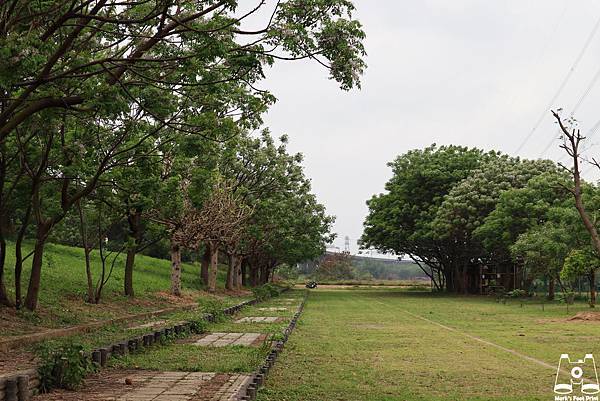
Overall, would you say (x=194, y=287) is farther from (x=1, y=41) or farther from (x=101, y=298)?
(x=1, y=41)

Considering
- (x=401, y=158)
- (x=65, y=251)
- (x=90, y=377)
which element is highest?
(x=401, y=158)

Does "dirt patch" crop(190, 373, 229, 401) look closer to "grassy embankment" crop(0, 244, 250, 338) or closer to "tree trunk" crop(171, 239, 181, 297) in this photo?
"grassy embankment" crop(0, 244, 250, 338)

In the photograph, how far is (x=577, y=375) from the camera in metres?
10.5

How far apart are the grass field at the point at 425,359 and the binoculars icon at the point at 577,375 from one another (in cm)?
15

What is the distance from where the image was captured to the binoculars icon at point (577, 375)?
920cm

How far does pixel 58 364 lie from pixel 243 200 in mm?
28949

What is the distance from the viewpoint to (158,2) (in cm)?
984

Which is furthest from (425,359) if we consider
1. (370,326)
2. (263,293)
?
(263,293)

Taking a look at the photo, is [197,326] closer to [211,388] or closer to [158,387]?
[158,387]

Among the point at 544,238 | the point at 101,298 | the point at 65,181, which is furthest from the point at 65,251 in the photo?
the point at 544,238

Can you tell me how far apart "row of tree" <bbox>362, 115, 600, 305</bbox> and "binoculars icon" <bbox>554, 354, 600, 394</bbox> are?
1272 centimetres

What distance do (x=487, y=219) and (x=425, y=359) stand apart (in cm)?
2903

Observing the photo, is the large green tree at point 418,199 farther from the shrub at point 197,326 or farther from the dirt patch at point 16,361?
the dirt patch at point 16,361

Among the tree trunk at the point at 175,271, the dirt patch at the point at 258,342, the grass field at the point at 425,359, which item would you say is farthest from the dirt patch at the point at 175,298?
the dirt patch at the point at 258,342
